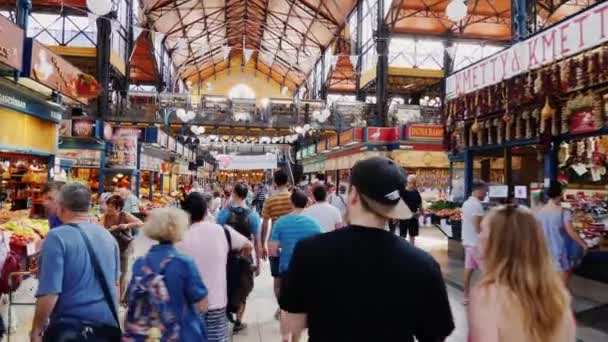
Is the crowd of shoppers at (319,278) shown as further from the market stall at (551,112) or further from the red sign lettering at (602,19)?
the market stall at (551,112)

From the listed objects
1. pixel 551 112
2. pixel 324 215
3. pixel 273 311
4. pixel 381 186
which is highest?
pixel 551 112

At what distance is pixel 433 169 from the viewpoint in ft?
61.8

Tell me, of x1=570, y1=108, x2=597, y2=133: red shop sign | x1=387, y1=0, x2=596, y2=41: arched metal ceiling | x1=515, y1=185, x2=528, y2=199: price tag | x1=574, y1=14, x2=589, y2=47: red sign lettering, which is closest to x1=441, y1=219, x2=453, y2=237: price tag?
x1=515, y1=185, x2=528, y2=199: price tag

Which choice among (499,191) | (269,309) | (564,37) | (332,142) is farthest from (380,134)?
(269,309)

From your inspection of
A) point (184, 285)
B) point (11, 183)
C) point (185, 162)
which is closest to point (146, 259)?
point (184, 285)

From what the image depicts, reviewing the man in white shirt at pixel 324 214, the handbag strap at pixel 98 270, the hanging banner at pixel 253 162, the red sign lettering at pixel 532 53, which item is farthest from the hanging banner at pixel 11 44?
the hanging banner at pixel 253 162

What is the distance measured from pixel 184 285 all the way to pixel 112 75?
905 inches

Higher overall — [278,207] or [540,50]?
[540,50]

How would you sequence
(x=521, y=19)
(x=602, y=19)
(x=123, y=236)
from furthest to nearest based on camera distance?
(x=521, y=19)
(x=123, y=236)
(x=602, y=19)

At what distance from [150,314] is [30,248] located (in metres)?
4.02

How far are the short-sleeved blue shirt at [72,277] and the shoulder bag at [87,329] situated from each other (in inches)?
0.7

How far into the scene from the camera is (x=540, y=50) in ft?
21.9

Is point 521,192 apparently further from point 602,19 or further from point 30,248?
point 30,248

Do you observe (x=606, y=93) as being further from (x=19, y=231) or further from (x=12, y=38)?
(x=12, y=38)
